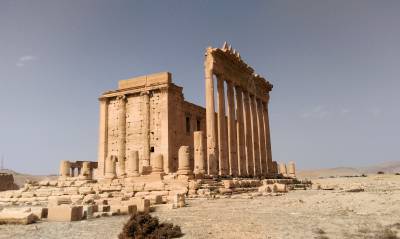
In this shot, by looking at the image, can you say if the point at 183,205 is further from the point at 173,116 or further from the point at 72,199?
the point at 173,116

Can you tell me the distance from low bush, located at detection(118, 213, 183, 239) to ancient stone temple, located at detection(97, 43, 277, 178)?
16.2 metres

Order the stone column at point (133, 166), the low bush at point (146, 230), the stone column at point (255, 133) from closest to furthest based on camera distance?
1. the low bush at point (146, 230)
2. the stone column at point (133, 166)
3. the stone column at point (255, 133)

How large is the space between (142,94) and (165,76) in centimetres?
256

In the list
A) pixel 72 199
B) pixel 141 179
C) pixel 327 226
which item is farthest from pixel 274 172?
pixel 327 226

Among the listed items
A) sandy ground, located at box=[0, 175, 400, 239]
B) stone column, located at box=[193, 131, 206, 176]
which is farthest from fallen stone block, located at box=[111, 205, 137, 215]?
stone column, located at box=[193, 131, 206, 176]

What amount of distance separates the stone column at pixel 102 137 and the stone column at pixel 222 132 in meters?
11.1

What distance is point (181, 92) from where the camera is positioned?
103 feet

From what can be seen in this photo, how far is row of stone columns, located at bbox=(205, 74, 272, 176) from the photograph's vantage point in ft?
82.9

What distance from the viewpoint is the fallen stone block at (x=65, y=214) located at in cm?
1109

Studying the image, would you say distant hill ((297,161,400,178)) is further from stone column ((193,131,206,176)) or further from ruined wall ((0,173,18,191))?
stone column ((193,131,206,176))

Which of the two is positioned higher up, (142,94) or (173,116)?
(142,94)

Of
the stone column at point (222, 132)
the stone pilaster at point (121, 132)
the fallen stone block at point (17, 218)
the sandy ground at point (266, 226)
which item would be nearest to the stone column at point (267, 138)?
the stone column at point (222, 132)

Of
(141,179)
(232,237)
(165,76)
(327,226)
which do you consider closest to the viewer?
(232,237)

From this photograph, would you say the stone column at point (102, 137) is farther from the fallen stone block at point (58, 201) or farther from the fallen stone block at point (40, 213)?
the fallen stone block at point (40, 213)
